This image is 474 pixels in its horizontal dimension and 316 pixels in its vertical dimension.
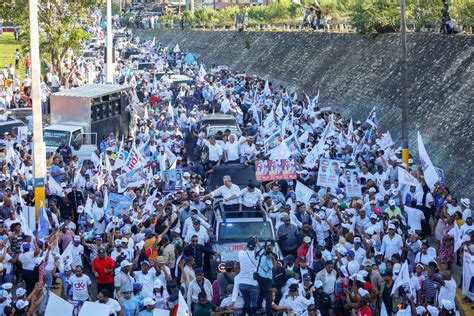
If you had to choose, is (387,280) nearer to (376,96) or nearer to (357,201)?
(357,201)

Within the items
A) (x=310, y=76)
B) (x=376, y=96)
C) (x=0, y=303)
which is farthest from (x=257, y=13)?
(x=0, y=303)

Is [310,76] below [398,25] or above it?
below

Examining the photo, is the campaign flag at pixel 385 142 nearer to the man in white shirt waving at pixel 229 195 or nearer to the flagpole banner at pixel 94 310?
the man in white shirt waving at pixel 229 195

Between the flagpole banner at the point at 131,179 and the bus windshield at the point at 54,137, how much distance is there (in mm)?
7195

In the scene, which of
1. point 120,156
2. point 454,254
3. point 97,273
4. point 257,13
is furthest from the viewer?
point 257,13

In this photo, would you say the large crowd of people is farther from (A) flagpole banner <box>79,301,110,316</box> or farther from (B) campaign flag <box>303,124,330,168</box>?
(A) flagpole banner <box>79,301,110,316</box>

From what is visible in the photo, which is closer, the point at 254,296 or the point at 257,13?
the point at 254,296

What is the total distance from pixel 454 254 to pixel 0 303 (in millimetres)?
8063

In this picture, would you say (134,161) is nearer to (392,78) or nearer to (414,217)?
(414,217)

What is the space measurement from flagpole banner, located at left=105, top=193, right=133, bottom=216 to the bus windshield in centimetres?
875

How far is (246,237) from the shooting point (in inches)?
672

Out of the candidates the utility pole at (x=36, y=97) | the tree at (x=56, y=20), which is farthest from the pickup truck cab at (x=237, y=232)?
the tree at (x=56, y=20)

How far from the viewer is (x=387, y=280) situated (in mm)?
14859

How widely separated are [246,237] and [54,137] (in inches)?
457
